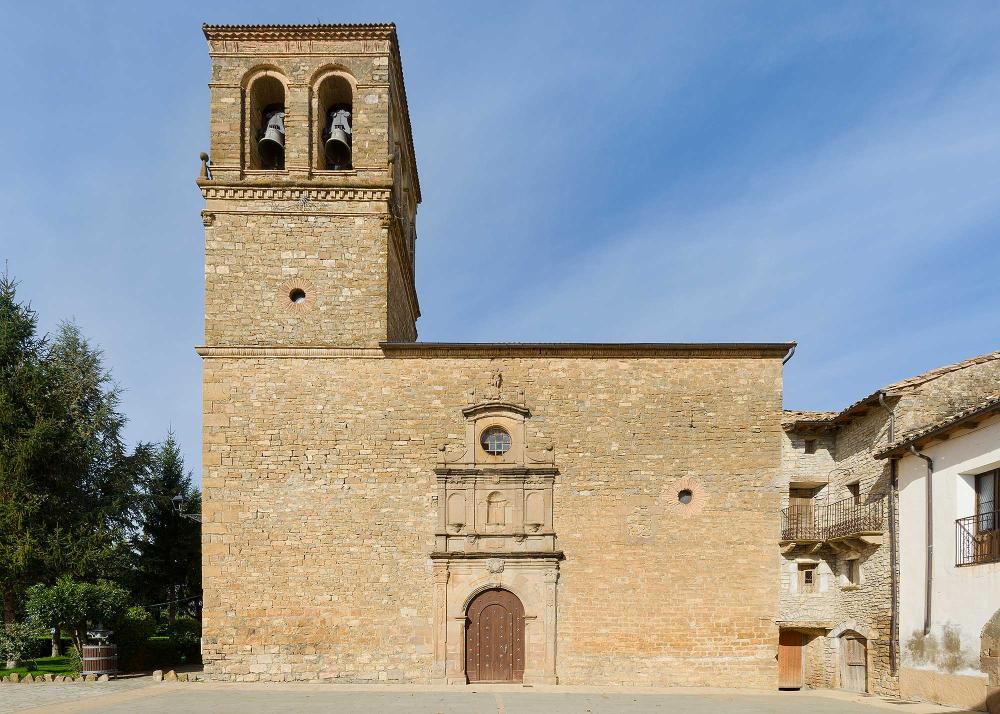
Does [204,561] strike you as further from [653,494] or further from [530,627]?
[653,494]

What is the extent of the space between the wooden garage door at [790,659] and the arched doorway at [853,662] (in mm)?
923

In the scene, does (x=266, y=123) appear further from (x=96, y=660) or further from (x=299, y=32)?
(x=96, y=660)

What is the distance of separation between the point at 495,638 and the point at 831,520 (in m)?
7.26

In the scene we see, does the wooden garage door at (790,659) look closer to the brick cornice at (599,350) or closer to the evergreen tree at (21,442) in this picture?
the brick cornice at (599,350)

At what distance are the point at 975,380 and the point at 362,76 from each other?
46.4 ft

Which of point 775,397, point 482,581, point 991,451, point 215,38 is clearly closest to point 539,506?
point 482,581

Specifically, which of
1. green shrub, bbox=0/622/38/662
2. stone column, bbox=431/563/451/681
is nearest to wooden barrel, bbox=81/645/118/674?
green shrub, bbox=0/622/38/662

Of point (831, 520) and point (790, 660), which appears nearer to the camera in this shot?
point (831, 520)

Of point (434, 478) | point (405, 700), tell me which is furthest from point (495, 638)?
point (434, 478)

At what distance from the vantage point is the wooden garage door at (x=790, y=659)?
1486 cm

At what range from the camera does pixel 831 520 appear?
1459 centimetres

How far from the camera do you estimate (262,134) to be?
665 inches

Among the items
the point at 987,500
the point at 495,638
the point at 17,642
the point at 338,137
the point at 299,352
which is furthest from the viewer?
the point at 17,642

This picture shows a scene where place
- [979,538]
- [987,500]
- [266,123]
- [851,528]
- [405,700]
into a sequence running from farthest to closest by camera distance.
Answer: [266,123], [851,528], [405,700], [987,500], [979,538]
